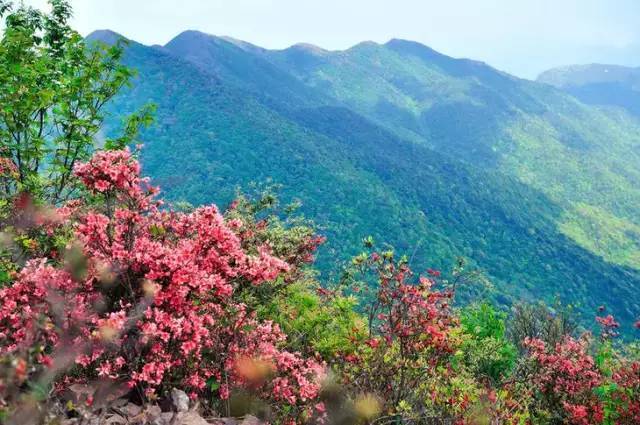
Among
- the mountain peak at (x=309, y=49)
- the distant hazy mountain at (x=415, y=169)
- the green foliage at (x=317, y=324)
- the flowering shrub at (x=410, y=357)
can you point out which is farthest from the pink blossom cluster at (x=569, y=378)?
the mountain peak at (x=309, y=49)

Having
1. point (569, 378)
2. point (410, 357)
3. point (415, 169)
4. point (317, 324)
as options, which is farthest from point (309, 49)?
point (410, 357)

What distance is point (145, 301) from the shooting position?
515cm

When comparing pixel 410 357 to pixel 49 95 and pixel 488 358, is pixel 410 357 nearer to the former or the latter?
pixel 488 358

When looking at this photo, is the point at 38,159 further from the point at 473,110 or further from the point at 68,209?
the point at 473,110

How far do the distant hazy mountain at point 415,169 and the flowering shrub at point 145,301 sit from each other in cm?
3810

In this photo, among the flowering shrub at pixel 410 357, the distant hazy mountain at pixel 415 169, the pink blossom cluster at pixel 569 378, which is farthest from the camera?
the distant hazy mountain at pixel 415 169

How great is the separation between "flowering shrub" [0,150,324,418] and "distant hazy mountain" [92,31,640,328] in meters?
38.1

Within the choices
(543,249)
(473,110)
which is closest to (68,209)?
(543,249)

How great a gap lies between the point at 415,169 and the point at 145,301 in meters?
89.3

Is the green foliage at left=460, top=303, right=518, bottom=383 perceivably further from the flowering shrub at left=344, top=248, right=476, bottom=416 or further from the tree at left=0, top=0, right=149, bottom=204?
the tree at left=0, top=0, right=149, bottom=204

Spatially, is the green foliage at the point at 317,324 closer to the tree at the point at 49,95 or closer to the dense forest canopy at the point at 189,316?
the dense forest canopy at the point at 189,316

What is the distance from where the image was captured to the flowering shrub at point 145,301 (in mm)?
5023

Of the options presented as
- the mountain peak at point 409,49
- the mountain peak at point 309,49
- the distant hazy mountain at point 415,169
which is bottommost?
the distant hazy mountain at point 415,169

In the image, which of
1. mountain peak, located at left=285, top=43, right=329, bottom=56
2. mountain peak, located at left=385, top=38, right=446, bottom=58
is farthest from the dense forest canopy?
mountain peak, located at left=385, top=38, right=446, bottom=58
